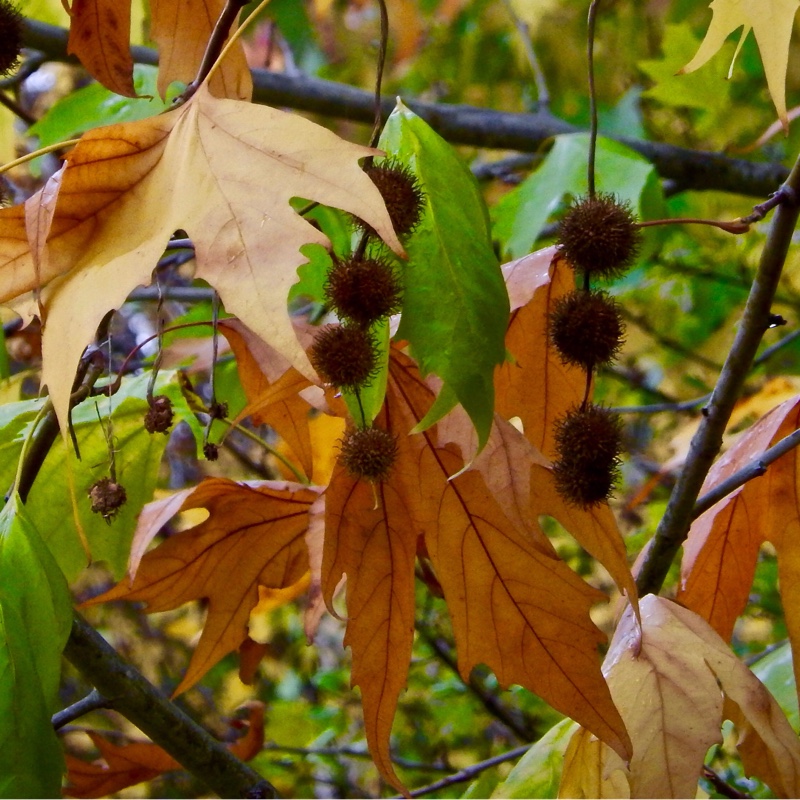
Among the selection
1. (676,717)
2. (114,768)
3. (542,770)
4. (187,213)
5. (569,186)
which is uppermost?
(187,213)

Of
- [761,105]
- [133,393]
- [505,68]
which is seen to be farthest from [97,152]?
[505,68]

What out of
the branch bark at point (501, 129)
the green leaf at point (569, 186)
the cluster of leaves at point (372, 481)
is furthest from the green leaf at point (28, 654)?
the branch bark at point (501, 129)

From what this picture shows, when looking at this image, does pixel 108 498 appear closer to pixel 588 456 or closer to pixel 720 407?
pixel 588 456

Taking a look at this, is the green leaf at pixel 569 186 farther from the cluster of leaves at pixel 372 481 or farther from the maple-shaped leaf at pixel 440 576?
the maple-shaped leaf at pixel 440 576

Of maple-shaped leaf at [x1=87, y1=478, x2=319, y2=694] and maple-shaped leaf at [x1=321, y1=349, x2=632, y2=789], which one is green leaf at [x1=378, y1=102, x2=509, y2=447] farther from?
maple-shaped leaf at [x1=87, y1=478, x2=319, y2=694]

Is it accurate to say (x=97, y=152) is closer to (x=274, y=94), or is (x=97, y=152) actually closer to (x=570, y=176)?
(x=570, y=176)

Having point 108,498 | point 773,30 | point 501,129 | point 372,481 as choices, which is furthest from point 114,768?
point 501,129
